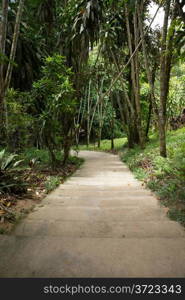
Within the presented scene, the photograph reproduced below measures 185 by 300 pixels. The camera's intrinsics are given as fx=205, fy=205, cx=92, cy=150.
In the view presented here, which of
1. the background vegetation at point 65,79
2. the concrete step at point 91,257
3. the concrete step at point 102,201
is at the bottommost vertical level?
the concrete step at point 102,201

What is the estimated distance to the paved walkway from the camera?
1.37m

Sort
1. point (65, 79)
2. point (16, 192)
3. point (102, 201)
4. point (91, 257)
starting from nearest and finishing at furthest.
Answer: point (91, 257), point (102, 201), point (16, 192), point (65, 79)

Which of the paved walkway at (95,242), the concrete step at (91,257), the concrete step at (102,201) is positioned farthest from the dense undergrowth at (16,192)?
the concrete step at (91,257)

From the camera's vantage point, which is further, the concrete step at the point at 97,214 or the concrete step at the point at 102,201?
the concrete step at the point at 102,201

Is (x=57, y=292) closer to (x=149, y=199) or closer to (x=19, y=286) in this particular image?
(x=19, y=286)

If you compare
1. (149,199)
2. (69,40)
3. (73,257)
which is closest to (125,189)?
(149,199)

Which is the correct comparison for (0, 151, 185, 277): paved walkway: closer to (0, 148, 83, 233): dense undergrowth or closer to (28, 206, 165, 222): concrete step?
(28, 206, 165, 222): concrete step

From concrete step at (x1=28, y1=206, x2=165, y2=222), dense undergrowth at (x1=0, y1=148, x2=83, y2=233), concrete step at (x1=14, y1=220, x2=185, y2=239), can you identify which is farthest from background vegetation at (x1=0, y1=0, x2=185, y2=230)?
concrete step at (x1=14, y1=220, x2=185, y2=239)

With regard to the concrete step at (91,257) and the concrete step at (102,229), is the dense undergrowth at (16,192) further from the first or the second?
the concrete step at (91,257)

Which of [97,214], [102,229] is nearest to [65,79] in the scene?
[97,214]

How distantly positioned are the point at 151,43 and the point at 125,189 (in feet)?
22.5

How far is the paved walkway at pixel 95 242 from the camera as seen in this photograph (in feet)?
4.49

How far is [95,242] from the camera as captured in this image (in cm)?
170

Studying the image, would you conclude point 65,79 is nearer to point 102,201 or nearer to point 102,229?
point 102,201
